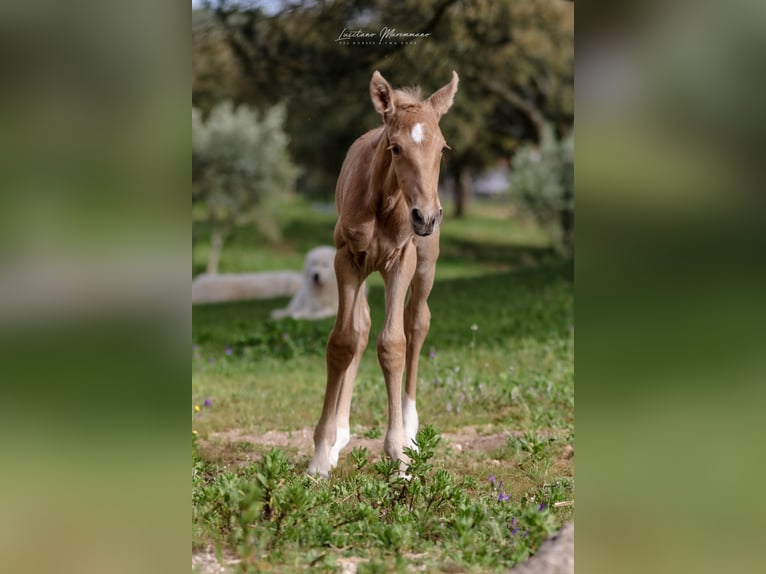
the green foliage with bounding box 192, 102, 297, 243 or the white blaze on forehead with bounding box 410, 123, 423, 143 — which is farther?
the green foliage with bounding box 192, 102, 297, 243

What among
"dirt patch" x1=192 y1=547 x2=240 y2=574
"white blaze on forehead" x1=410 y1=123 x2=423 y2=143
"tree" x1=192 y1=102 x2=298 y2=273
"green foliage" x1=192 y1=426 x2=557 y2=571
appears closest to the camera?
"dirt patch" x1=192 y1=547 x2=240 y2=574

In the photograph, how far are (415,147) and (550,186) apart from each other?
1562cm

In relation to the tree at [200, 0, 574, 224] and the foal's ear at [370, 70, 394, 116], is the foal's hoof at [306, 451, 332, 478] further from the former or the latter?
the tree at [200, 0, 574, 224]

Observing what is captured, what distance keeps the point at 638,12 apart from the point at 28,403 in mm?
2432

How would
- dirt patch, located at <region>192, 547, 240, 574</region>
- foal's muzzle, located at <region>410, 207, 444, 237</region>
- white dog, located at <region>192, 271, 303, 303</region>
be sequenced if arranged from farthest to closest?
white dog, located at <region>192, 271, 303, 303</region> → foal's muzzle, located at <region>410, 207, 444, 237</region> → dirt patch, located at <region>192, 547, 240, 574</region>

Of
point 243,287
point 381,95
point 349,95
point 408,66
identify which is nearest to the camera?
point 381,95

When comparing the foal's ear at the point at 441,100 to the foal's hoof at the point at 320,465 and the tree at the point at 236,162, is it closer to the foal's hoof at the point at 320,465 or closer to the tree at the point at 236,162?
the foal's hoof at the point at 320,465

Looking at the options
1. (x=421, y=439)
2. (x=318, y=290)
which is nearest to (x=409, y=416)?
(x=421, y=439)

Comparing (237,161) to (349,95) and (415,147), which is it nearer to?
(349,95)

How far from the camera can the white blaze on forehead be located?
3.94m

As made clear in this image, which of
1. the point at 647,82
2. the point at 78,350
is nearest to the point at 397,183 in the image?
the point at 647,82

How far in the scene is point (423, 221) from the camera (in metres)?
3.78

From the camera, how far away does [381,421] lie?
6.44 metres


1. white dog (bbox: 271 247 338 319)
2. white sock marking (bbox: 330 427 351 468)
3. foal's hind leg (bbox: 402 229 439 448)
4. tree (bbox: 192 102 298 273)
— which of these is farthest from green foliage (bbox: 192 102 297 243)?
white sock marking (bbox: 330 427 351 468)
